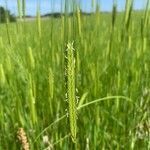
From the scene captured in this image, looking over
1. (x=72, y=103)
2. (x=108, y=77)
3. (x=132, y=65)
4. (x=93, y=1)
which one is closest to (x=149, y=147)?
(x=108, y=77)

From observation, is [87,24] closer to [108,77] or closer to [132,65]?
[108,77]

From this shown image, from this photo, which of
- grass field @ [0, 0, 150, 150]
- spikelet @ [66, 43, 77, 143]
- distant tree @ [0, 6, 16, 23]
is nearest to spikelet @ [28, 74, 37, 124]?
grass field @ [0, 0, 150, 150]

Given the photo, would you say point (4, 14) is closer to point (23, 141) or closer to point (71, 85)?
point (23, 141)

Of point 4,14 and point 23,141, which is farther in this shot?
point 4,14

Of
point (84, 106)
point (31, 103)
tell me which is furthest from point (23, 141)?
point (84, 106)

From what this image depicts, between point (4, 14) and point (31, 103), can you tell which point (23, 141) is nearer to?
point (31, 103)

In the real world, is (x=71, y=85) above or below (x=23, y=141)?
above

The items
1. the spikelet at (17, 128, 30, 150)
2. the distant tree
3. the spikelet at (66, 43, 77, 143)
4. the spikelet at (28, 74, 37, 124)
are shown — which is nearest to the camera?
the spikelet at (66, 43, 77, 143)

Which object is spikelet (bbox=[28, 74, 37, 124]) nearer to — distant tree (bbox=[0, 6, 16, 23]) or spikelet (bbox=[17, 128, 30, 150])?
spikelet (bbox=[17, 128, 30, 150])

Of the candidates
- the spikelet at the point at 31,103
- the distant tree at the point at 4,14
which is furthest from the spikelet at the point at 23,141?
the distant tree at the point at 4,14

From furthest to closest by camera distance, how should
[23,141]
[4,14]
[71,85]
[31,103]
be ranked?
[4,14]
[31,103]
[23,141]
[71,85]

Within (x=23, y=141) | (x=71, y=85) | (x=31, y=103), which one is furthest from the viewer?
(x=31, y=103)
